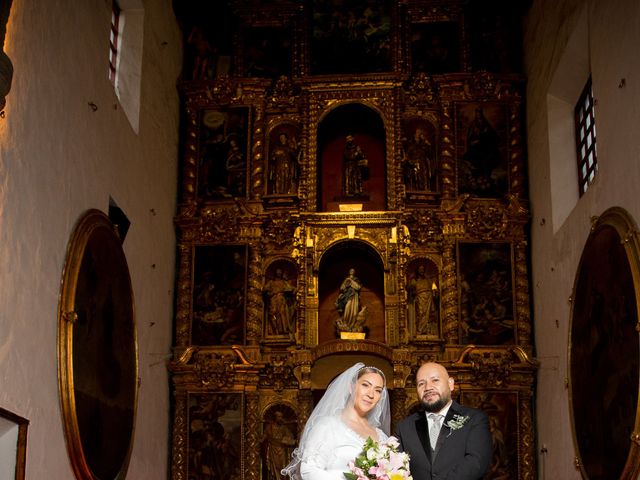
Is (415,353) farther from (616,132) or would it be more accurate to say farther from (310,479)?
(310,479)

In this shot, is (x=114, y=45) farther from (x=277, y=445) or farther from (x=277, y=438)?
(x=277, y=445)

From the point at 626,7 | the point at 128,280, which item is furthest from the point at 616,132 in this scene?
the point at 128,280

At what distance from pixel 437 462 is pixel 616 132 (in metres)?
5.71

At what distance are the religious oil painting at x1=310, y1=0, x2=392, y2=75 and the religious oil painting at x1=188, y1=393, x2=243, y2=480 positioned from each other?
649 centimetres

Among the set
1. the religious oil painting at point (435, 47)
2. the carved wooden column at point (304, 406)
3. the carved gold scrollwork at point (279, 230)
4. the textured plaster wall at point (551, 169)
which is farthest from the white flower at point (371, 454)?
the religious oil painting at point (435, 47)

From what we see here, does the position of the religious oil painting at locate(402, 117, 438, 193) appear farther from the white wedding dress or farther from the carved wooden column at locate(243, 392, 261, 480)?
the white wedding dress

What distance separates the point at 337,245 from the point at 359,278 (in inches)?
32.5

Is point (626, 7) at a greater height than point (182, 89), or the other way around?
point (182, 89)

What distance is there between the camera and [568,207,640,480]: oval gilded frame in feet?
38.5

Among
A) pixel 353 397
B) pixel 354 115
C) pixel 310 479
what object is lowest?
pixel 310 479

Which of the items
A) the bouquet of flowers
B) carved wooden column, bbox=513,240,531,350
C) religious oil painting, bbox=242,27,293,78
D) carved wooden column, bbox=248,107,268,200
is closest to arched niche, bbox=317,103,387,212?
carved wooden column, bbox=248,107,268,200

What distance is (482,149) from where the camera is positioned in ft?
61.7

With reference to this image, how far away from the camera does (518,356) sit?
683 inches

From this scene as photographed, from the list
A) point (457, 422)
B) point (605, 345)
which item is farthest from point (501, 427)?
point (457, 422)
